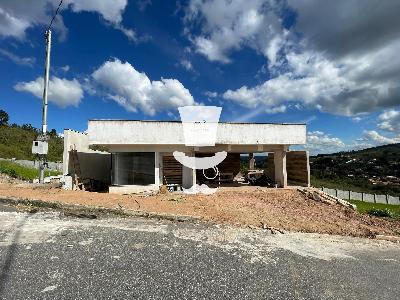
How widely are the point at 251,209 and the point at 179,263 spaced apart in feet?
22.6

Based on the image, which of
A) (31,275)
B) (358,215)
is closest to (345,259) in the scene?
(358,215)

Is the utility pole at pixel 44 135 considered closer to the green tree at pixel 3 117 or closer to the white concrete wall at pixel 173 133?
the white concrete wall at pixel 173 133

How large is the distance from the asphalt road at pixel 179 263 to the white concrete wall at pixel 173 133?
6626mm

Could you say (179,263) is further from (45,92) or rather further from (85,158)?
(85,158)

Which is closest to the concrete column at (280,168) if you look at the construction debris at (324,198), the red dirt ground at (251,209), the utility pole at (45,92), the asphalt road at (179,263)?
the construction debris at (324,198)

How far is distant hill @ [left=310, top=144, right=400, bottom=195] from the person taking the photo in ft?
172

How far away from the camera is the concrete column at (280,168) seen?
63.1 feet

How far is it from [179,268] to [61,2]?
15000mm

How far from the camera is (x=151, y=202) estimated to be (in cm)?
1288

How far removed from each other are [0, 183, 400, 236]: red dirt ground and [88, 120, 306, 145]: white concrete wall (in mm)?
3386

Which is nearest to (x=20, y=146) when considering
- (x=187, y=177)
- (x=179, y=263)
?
(x=187, y=177)

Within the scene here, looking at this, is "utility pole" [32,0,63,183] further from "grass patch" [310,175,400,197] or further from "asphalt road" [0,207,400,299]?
"grass patch" [310,175,400,197]

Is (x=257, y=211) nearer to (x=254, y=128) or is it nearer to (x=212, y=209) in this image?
(x=212, y=209)

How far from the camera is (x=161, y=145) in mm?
17406
